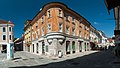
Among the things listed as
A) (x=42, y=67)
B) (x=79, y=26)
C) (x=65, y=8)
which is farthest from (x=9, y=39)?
(x=42, y=67)

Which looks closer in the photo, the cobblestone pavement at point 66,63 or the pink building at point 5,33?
the cobblestone pavement at point 66,63

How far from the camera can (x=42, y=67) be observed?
15.0m

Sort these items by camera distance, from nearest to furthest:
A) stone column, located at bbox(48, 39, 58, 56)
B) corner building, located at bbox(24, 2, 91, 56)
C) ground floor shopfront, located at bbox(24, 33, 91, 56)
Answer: stone column, located at bbox(48, 39, 58, 56) → ground floor shopfront, located at bbox(24, 33, 91, 56) → corner building, located at bbox(24, 2, 91, 56)

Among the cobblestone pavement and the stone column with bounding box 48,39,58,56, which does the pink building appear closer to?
the stone column with bounding box 48,39,58,56

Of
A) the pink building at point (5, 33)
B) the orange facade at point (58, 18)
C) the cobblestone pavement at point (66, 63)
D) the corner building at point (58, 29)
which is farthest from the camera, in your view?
the pink building at point (5, 33)

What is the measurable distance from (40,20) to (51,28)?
787cm

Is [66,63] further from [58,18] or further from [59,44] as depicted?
[58,18]

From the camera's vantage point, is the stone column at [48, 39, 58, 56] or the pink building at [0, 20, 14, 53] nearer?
the stone column at [48, 39, 58, 56]

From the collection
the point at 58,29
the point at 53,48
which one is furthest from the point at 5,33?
the point at 53,48

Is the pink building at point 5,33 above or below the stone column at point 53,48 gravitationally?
above

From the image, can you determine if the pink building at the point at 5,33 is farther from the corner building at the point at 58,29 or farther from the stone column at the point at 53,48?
the stone column at the point at 53,48

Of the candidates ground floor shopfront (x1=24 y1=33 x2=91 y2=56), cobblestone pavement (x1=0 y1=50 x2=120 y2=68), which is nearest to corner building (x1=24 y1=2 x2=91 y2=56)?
ground floor shopfront (x1=24 y1=33 x2=91 y2=56)

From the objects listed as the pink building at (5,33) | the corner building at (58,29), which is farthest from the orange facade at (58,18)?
the pink building at (5,33)

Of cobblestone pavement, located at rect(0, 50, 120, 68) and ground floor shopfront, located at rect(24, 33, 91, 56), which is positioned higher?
ground floor shopfront, located at rect(24, 33, 91, 56)
